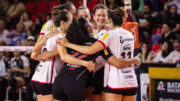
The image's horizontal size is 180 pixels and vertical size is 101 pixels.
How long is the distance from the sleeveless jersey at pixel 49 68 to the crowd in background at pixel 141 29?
3475 millimetres

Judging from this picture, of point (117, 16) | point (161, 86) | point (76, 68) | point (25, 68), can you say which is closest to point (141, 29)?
point (25, 68)

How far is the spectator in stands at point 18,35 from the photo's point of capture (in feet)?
38.2

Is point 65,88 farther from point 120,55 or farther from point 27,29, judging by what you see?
point 27,29

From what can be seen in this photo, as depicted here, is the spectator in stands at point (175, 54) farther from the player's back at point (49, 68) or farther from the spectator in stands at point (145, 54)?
the player's back at point (49, 68)

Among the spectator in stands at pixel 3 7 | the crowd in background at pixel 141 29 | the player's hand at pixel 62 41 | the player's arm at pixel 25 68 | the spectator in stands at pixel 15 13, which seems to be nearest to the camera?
the player's hand at pixel 62 41

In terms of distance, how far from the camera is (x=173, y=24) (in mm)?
10938

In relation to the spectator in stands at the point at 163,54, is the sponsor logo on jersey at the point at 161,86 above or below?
below

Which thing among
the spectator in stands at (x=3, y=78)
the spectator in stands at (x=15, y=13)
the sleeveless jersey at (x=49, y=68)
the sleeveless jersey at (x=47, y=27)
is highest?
the spectator in stands at (x=15, y=13)

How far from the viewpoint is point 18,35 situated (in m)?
12.0

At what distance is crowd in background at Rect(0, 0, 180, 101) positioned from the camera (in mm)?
9883

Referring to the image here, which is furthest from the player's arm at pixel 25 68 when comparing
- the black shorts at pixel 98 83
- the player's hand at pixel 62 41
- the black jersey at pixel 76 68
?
the black jersey at pixel 76 68

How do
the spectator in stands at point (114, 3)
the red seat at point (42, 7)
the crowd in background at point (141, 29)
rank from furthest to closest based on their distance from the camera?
the red seat at point (42, 7) → the spectator in stands at point (114, 3) → the crowd in background at point (141, 29)

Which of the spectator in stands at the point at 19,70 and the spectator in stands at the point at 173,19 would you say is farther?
the spectator in stands at the point at 173,19

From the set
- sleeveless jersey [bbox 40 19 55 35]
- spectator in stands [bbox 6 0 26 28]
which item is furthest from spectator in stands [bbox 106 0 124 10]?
sleeveless jersey [bbox 40 19 55 35]
